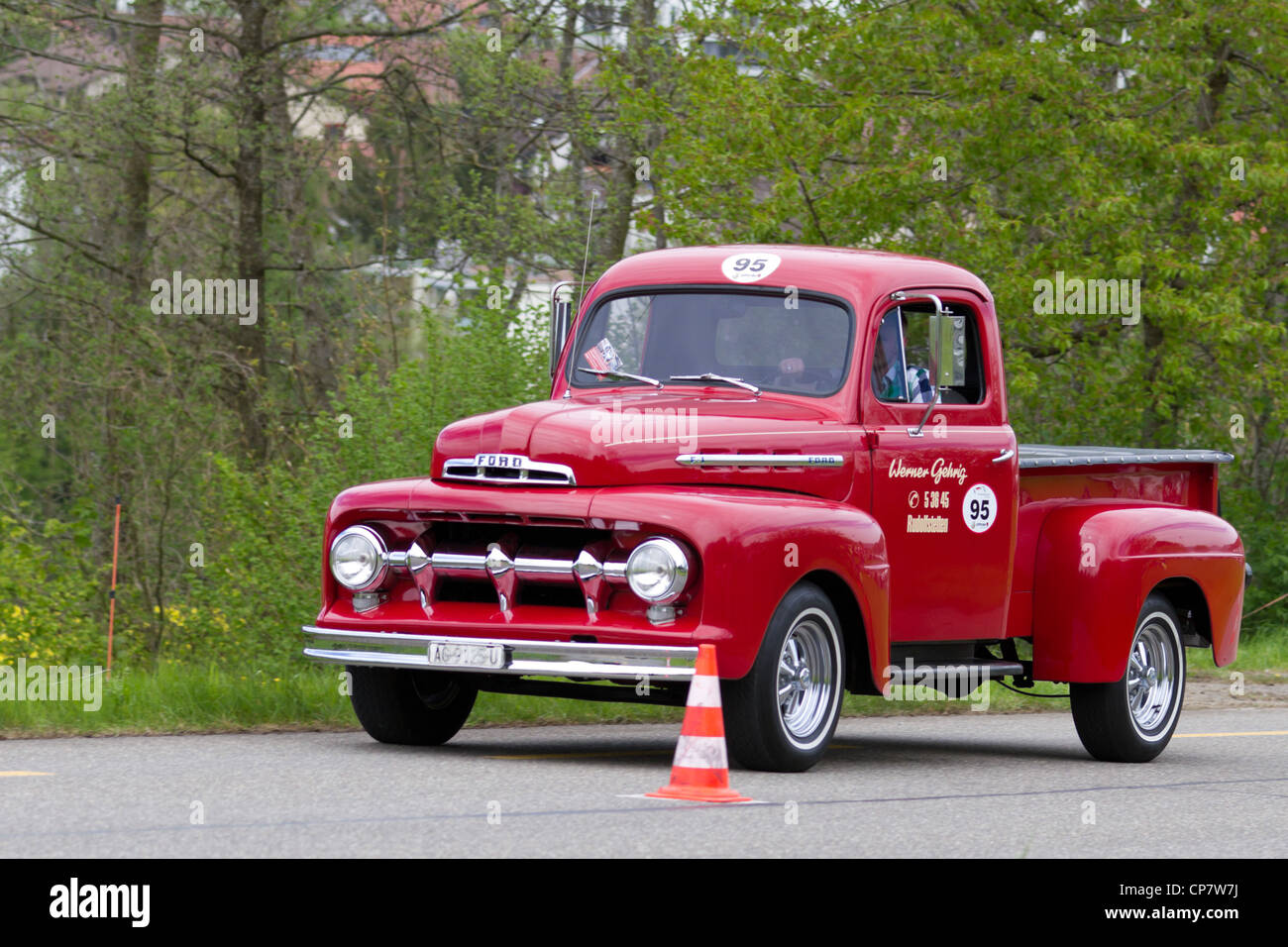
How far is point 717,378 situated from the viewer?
10328mm

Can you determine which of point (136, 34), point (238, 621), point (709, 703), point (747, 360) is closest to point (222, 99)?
point (136, 34)

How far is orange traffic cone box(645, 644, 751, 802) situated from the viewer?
8227 mm

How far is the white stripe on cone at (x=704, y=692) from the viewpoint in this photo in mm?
8250

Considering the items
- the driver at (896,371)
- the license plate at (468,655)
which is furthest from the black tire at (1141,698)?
the license plate at (468,655)

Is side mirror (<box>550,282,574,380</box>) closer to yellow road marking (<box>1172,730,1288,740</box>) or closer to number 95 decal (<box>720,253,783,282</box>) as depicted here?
number 95 decal (<box>720,253,783,282</box>)

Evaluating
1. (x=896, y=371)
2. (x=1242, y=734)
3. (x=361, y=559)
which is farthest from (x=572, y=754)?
(x=1242, y=734)

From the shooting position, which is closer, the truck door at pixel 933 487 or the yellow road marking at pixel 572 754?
the yellow road marking at pixel 572 754

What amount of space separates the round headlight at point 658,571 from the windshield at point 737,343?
1.59 m

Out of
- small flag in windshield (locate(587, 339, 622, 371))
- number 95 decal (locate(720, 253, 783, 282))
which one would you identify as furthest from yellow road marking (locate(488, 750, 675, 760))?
number 95 decal (locate(720, 253, 783, 282))

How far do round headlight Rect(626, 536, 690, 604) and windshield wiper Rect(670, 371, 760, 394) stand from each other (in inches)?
58.5

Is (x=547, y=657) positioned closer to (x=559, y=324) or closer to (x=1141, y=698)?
(x=559, y=324)

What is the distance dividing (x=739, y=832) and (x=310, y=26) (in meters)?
20.7
